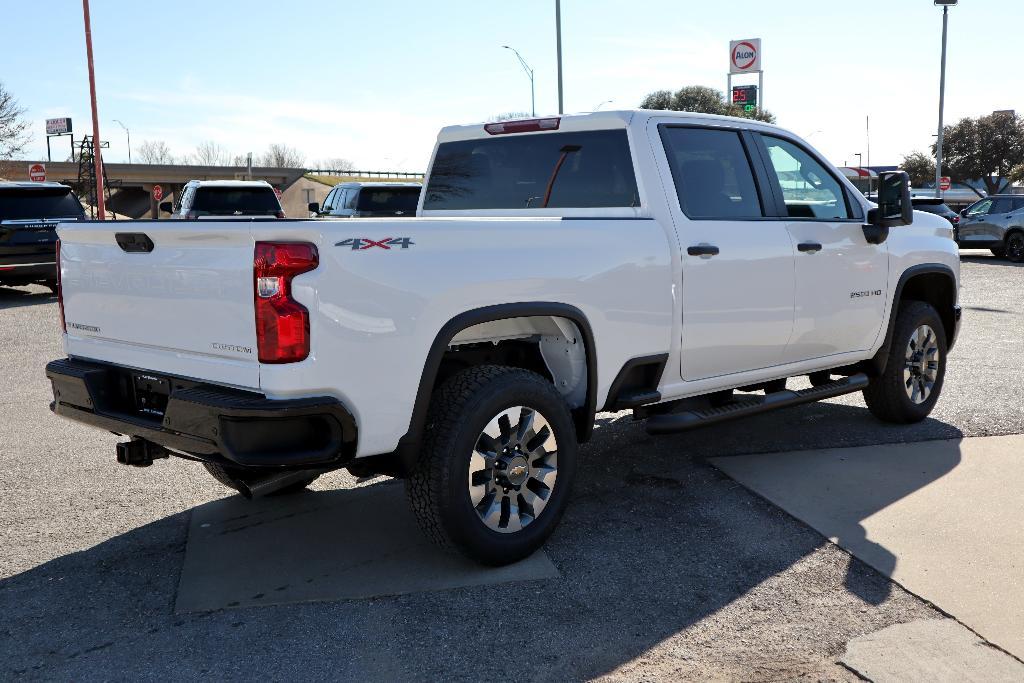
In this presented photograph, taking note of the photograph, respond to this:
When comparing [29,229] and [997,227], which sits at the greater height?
[29,229]

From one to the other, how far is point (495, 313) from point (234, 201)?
16.1m

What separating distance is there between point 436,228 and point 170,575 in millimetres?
1880

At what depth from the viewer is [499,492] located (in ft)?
14.3

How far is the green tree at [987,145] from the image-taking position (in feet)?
219

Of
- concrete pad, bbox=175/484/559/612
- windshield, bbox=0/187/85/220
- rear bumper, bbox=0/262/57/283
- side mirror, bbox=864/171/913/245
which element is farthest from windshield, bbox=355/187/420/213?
concrete pad, bbox=175/484/559/612

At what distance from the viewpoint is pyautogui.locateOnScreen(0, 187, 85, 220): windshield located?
15859mm

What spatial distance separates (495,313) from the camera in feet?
13.7

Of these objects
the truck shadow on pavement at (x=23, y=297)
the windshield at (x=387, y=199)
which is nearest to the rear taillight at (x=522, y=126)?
the truck shadow on pavement at (x=23, y=297)

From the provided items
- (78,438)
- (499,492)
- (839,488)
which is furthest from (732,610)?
(78,438)

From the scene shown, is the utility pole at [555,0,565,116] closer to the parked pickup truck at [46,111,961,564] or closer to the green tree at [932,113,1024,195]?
the parked pickup truck at [46,111,961,564]

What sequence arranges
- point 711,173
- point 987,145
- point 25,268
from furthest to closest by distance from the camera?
point 987,145 < point 25,268 < point 711,173

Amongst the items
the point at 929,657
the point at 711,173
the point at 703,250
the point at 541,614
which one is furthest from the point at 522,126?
the point at 929,657

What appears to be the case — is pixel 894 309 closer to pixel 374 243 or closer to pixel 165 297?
pixel 374 243

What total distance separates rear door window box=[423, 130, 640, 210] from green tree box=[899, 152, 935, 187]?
77.3 m
